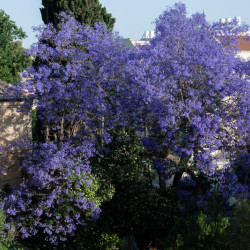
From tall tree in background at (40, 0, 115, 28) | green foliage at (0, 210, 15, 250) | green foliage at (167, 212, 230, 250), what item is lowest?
green foliage at (0, 210, 15, 250)

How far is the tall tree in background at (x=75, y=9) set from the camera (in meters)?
20.3

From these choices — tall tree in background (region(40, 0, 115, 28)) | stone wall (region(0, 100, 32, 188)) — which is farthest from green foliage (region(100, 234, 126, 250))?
tall tree in background (region(40, 0, 115, 28))

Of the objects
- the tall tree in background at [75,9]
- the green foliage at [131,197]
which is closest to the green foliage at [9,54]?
the tall tree in background at [75,9]

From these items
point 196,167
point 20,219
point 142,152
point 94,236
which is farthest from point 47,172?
point 196,167

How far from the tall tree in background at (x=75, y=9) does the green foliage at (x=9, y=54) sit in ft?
34.6

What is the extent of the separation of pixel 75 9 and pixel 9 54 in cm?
1276

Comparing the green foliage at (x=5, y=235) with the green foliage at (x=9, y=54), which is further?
the green foliage at (x=9, y=54)

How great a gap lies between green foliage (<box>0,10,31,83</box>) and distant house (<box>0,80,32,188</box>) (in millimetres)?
12904

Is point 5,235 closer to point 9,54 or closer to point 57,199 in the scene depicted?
point 57,199

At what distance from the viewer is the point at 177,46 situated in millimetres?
14297

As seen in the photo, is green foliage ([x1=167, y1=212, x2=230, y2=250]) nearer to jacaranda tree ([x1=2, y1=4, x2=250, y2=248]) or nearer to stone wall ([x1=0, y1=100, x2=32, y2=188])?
jacaranda tree ([x1=2, y1=4, x2=250, y2=248])

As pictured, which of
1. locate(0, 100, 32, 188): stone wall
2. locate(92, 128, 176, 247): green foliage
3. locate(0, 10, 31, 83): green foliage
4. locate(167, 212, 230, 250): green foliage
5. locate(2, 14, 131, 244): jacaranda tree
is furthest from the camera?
locate(0, 10, 31, 83): green foliage

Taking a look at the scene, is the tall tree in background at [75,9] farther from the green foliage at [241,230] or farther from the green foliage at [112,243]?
the green foliage at [241,230]

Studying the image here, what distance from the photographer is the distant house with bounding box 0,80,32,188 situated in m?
16.9
